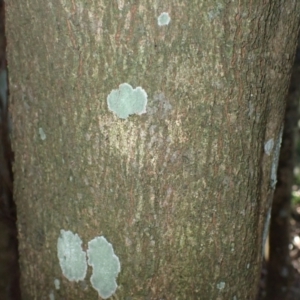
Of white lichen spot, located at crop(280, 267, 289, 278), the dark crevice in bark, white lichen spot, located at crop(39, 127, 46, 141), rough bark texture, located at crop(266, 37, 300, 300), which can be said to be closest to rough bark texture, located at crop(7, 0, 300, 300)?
white lichen spot, located at crop(39, 127, 46, 141)

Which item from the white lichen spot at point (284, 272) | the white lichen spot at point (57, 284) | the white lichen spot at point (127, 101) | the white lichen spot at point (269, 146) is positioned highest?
the white lichen spot at point (127, 101)

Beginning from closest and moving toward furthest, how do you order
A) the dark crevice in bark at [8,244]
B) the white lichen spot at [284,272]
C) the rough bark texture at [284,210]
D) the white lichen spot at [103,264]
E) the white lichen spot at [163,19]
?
the white lichen spot at [163,19] → the white lichen spot at [103,264] → the dark crevice in bark at [8,244] → the rough bark texture at [284,210] → the white lichen spot at [284,272]

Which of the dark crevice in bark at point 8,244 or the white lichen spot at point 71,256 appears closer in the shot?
the white lichen spot at point 71,256

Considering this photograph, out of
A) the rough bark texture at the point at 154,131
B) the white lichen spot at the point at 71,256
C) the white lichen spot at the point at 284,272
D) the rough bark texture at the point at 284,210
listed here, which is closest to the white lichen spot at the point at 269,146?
the rough bark texture at the point at 154,131

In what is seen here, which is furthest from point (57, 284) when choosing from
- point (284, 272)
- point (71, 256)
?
point (284, 272)

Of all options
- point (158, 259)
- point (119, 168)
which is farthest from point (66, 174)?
point (158, 259)

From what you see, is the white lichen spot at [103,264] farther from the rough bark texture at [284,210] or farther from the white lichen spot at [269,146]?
the rough bark texture at [284,210]

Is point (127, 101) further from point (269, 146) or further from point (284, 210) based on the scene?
point (284, 210)
